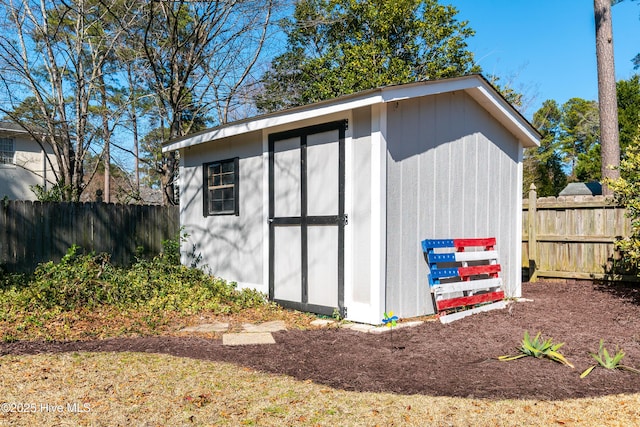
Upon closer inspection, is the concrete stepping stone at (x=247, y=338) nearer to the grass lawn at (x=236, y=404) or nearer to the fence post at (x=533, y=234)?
the grass lawn at (x=236, y=404)

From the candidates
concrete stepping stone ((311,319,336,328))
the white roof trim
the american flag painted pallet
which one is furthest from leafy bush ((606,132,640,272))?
concrete stepping stone ((311,319,336,328))

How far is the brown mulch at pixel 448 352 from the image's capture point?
3551 mm

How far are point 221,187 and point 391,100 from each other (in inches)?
146

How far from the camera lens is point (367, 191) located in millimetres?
5617

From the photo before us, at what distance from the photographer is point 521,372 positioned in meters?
3.85

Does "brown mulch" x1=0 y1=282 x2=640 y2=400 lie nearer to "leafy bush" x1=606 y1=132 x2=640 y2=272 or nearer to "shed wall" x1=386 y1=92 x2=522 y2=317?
"shed wall" x1=386 y1=92 x2=522 y2=317

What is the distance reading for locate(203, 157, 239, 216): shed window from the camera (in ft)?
25.2

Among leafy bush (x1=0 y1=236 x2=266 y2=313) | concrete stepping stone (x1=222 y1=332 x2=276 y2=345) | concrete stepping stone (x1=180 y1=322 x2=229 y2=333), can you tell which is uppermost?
leafy bush (x1=0 y1=236 x2=266 y2=313)

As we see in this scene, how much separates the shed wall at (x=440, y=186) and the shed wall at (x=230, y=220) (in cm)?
219

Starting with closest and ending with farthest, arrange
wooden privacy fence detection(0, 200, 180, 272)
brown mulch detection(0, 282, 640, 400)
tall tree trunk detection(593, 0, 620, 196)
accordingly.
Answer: brown mulch detection(0, 282, 640, 400) → wooden privacy fence detection(0, 200, 180, 272) → tall tree trunk detection(593, 0, 620, 196)

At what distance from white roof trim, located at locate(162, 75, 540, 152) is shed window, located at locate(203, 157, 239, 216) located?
0.48 metres

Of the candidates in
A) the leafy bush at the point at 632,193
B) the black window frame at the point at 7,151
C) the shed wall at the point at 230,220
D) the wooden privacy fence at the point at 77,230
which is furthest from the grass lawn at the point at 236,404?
the black window frame at the point at 7,151

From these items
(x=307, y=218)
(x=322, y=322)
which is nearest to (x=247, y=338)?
(x=322, y=322)

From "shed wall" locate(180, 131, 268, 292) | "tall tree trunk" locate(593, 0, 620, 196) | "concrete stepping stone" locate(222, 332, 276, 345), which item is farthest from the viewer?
"tall tree trunk" locate(593, 0, 620, 196)
